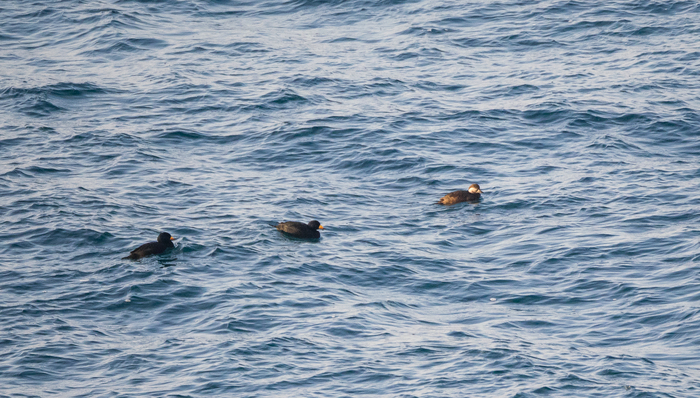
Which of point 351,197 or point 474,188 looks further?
point 351,197

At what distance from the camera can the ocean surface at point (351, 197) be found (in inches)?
618

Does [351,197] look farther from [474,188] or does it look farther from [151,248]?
[151,248]

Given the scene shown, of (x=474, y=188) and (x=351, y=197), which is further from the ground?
(x=474, y=188)

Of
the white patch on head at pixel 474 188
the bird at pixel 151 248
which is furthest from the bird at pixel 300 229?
the white patch on head at pixel 474 188

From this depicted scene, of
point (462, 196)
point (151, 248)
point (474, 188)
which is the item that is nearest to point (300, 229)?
point (151, 248)

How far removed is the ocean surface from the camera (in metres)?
15.7

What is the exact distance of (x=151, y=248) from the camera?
19375mm

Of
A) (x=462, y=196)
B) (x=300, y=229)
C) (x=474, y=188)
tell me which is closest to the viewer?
(x=300, y=229)

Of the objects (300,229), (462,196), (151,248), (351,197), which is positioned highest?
(151,248)

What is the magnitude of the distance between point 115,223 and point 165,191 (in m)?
2.49

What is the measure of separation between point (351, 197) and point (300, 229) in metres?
3.14

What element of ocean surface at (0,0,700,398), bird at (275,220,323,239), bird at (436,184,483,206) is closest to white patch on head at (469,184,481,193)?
bird at (436,184,483,206)

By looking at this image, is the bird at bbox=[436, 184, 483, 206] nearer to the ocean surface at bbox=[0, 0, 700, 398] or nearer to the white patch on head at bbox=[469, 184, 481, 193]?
the white patch on head at bbox=[469, 184, 481, 193]

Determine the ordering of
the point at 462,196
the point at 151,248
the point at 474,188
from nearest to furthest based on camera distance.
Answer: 1. the point at 151,248
2. the point at 462,196
3. the point at 474,188
